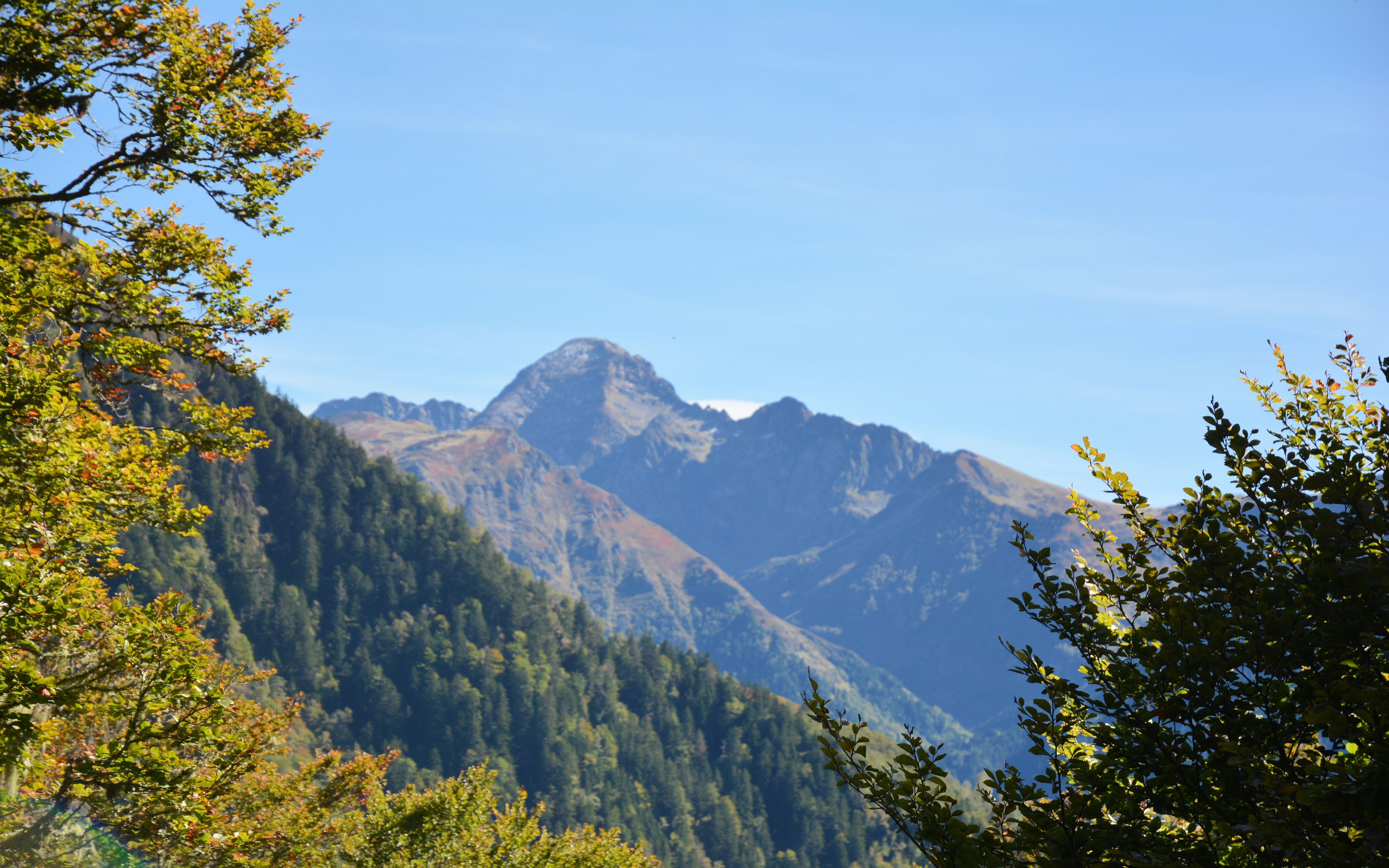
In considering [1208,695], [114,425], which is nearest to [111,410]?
[114,425]

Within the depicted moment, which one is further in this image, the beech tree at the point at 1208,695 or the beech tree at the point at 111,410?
the beech tree at the point at 111,410

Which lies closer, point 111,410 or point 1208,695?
point 1208,695

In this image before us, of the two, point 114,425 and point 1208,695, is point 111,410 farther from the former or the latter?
point 1208,695

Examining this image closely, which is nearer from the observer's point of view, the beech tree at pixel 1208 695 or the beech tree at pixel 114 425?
the beech tree at pixel 1208 695

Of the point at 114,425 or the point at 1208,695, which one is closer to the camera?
the point at 1208,695

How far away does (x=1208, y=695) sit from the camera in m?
6.97

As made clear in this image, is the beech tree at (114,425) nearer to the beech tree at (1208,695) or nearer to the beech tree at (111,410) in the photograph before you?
the beech tree at (111,410)

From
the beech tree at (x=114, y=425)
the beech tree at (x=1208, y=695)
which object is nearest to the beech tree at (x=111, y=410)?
Answer: the beech tree at (x=114, y=425)

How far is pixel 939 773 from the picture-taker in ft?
22.9

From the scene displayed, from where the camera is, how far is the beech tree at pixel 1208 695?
21.7 ft

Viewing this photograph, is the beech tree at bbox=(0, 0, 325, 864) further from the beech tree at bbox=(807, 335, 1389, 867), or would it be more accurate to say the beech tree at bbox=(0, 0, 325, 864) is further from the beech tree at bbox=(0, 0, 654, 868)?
the beech tree at bbox=(807, 335, 1389, 867)

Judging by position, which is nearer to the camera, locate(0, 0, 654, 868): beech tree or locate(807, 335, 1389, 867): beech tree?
locate(807, 335, 1389, 867): beech tree

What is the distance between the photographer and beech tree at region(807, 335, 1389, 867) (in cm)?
662

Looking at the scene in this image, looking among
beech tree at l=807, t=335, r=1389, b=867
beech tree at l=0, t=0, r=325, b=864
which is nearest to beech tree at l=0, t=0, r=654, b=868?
beech tree at l=0, t=0, r=325, b=864
